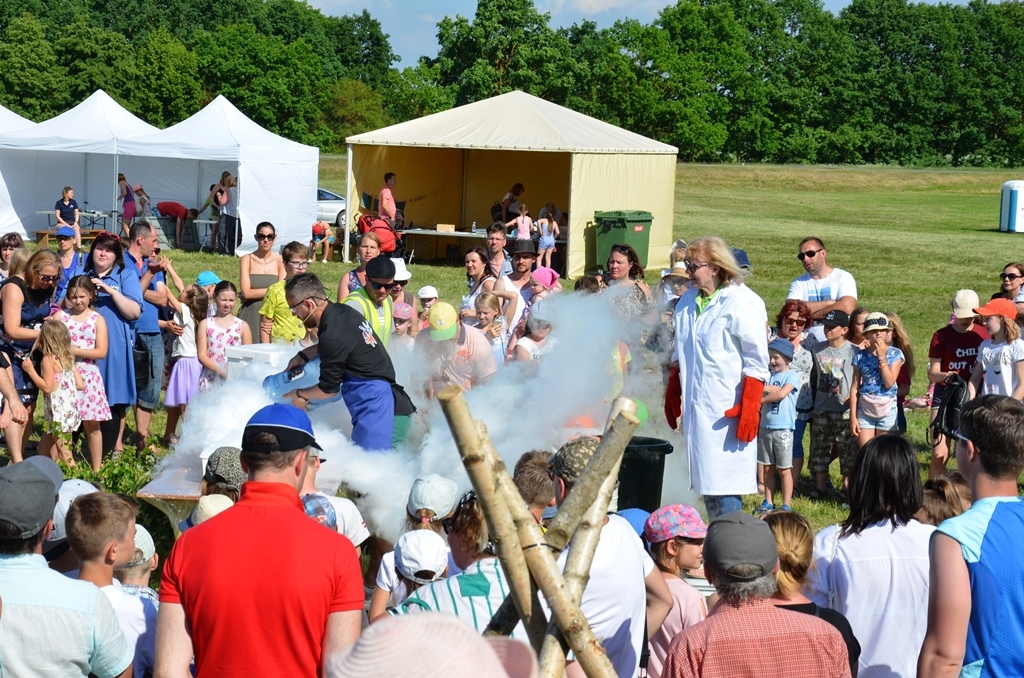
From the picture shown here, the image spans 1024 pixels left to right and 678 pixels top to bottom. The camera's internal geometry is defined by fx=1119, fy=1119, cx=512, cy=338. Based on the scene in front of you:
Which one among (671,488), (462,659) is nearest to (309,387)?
(671,488)

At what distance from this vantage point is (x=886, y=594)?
3.76 metres

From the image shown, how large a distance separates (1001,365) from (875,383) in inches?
33.1

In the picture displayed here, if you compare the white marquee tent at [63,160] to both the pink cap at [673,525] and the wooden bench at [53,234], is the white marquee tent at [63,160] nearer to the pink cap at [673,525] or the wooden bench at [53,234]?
the wooden bench at [53,234]

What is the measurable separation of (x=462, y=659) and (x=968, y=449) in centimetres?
220

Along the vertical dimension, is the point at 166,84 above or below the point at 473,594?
above

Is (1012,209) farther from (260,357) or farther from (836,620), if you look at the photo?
(836,620)

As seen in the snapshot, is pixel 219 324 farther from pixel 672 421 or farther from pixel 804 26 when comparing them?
pixel 804 26

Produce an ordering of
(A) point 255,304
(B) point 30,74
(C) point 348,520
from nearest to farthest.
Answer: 1. (C) point 348,520
2. (A) point 255,304
3. (B) point 30,74

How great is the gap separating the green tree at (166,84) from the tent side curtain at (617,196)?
138 ft

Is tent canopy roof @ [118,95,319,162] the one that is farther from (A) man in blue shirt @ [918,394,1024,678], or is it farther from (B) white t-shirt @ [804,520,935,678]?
(A) man in blue shirt @ [918,394,1024,678]

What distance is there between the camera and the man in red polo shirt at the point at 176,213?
902 inches

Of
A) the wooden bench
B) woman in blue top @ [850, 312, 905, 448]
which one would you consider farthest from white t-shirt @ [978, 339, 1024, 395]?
the wooden bench

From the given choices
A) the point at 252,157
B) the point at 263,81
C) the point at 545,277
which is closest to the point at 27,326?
the point at 545,277

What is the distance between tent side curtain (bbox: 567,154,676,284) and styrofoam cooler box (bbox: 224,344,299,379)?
12.9 m
